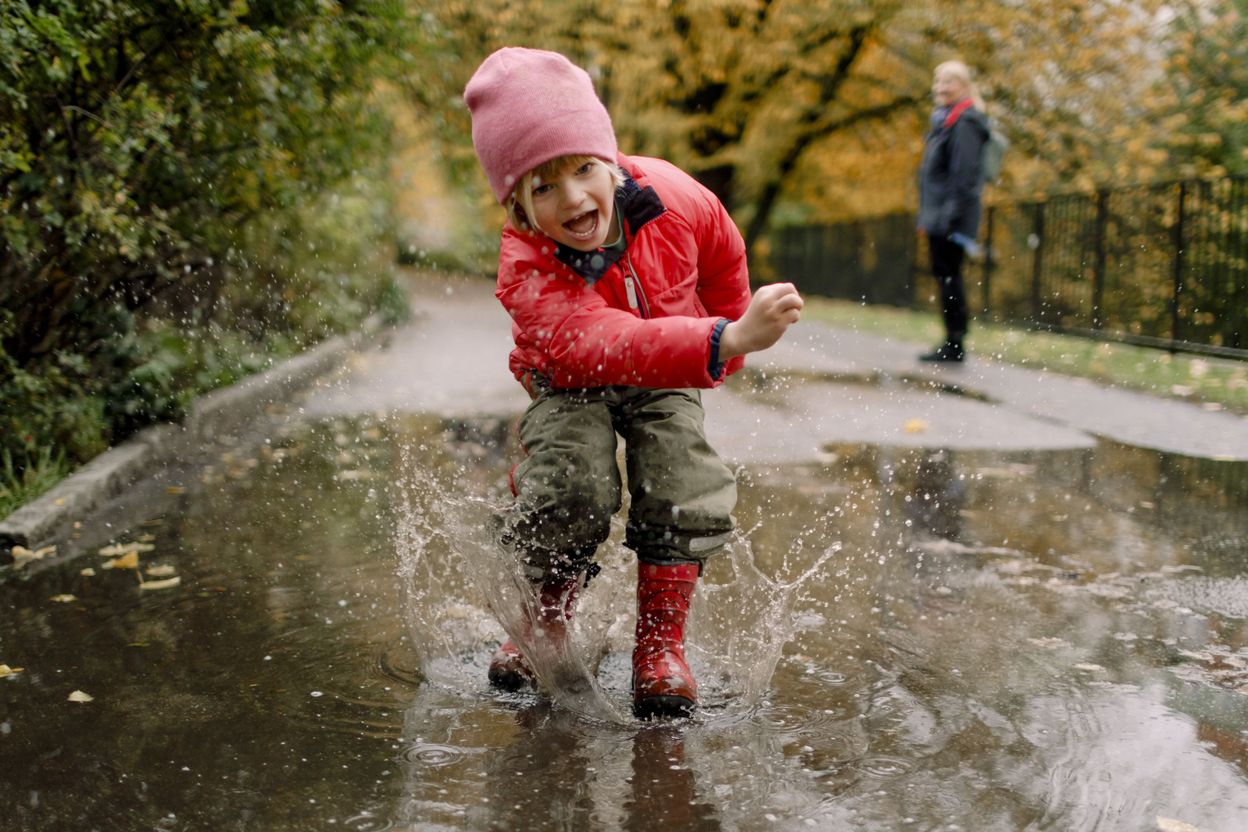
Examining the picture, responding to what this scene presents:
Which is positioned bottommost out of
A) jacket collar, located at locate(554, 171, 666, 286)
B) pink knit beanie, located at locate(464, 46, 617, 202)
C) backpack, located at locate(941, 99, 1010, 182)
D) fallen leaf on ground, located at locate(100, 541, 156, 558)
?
fallen leaf on ground, located at locate(100, 541, 156, 558)

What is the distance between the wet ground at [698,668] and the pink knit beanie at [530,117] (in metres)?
0.97

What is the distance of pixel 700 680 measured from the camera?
351cm

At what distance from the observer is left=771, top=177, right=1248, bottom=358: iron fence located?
1141 centimetres

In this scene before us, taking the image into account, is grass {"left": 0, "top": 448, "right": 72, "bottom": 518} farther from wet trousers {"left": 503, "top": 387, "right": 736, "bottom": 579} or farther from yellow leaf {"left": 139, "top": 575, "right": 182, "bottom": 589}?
wet trousers {"left": 503, "top": 387, "right": 736, "bottom": 579}

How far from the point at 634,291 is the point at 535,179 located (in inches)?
13.7

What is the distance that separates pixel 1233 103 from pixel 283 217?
16769mm

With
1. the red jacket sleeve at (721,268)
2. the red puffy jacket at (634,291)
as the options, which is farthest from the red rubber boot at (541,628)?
the red jacket sleeve at (721,268)

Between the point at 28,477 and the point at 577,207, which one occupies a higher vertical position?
the point at 577,207

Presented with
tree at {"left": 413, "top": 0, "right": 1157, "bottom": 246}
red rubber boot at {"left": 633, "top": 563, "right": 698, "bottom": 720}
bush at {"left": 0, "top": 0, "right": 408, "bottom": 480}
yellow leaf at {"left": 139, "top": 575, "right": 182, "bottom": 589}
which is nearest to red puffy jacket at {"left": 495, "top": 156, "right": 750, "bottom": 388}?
red rubber boot at {"left": 633, "top": 563, "right": 698, "bottom": 720}

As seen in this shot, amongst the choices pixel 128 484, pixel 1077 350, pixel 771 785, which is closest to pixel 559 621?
pixel 771 785

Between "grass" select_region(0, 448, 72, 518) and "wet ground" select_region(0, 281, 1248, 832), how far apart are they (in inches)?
13.2

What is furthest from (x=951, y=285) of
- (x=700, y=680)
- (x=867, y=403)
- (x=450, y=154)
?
(x=700, y=680)

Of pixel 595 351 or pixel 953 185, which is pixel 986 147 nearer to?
pixel 953 185

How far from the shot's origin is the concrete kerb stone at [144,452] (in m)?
5.23
